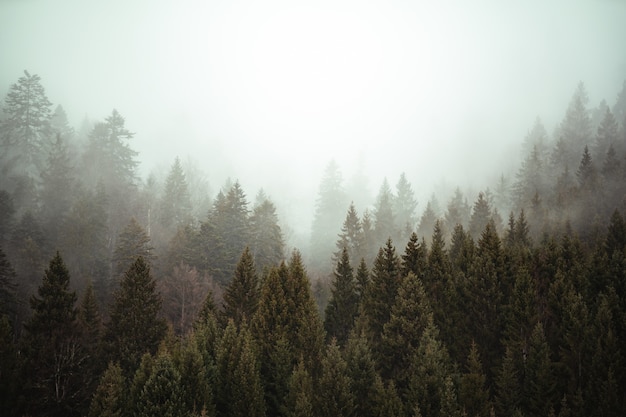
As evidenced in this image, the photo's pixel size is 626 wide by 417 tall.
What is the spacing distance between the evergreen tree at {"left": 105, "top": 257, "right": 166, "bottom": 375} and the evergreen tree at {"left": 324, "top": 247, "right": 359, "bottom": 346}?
16.1 m

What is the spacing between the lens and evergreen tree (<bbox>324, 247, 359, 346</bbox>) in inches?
1469

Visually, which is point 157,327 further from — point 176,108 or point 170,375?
point 176,108

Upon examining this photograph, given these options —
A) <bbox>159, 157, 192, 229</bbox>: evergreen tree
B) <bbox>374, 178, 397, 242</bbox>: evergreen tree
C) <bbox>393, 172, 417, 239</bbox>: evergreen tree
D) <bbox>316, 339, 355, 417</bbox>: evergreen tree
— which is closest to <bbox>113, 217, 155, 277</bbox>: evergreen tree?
<bbox>159, 157, 192, 229</bbox>: evergreen tree

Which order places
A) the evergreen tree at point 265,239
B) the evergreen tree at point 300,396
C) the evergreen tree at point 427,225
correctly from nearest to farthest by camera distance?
1. the evergreen tree at point 300,396
2. the evergreen tree at point 265,239
3. the evergreen tree at point 427,225

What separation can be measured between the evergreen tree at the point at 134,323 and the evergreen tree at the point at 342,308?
52.8 feet

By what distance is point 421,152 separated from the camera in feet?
606

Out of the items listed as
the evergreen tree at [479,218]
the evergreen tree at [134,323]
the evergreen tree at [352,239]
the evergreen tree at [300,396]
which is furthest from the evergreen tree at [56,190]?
the evergreen tree at [479,218]

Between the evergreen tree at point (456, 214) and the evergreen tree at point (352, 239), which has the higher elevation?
the evergreen tree at point (456, 214)

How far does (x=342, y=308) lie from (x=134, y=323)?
19148 mm

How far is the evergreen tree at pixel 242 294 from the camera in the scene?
1372 inches

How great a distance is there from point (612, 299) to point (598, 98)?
7845 inches

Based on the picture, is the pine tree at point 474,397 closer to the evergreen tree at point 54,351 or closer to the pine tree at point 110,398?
the pine tree at point 110,398

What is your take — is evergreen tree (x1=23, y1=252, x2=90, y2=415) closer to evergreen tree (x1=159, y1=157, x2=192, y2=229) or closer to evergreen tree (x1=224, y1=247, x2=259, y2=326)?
evergreen tree (x1=224, y1=247, x2=259, y2=326)

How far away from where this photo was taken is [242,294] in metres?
35.3
